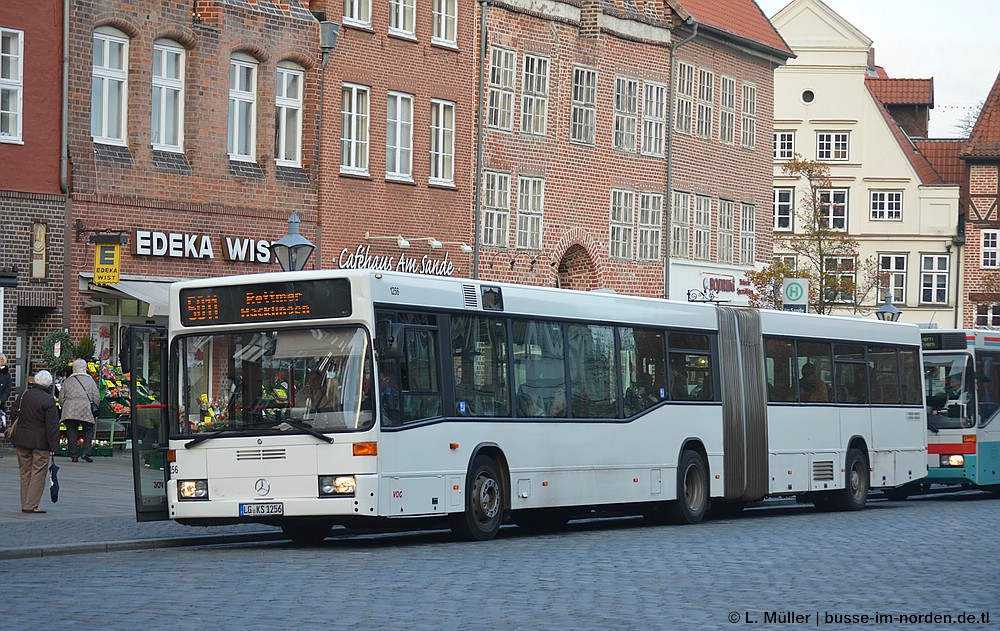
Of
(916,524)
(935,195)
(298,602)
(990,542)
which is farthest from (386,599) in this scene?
(935,195)

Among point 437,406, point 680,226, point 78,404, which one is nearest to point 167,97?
point 78,404

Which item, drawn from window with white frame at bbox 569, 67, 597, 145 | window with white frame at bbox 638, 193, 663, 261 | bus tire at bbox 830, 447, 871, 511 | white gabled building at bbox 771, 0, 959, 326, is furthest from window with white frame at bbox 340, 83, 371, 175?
white gabled building at bbox 771, 0, 959, 326

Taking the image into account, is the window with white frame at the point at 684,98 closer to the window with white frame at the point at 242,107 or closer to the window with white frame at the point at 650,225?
the window with white frame at the point at 650,225

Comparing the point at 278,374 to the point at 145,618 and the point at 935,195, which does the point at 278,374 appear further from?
the point at 935,195

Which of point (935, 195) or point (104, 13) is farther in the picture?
point (935, 195)

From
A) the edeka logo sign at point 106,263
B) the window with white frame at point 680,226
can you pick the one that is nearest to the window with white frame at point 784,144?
the window with white frame at point 680,226

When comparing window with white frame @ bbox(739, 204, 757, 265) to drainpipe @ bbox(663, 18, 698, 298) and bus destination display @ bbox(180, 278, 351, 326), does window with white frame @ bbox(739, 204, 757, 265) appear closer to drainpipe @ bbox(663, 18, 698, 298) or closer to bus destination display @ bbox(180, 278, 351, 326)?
drainpipe @ bbox(663, 18, 698, 298)

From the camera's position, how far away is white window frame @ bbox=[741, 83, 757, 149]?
186 feet

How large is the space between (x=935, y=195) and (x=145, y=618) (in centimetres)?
7194

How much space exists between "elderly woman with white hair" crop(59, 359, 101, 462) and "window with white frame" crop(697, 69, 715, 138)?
26218 mm

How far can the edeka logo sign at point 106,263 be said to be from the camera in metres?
33.0

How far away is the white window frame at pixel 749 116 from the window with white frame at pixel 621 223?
319 inches

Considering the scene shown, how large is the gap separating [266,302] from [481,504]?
10.9 ft

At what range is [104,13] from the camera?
111 ft
